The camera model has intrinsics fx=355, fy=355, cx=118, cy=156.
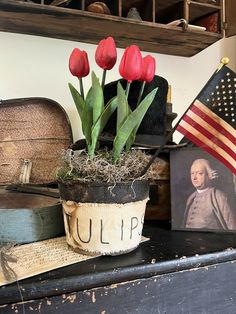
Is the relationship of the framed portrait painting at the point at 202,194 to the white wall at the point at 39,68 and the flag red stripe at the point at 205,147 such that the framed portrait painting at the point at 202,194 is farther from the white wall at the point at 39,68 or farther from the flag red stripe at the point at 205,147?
the white wall at the point at 39,68

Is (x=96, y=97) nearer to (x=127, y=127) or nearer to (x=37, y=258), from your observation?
(x=127, y=127)

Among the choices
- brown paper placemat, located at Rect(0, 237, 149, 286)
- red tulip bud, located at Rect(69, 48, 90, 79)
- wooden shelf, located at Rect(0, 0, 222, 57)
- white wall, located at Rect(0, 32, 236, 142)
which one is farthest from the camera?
white wall, located at Rect(0, 32, 236, 142)

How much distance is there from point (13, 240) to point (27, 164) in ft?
1.22

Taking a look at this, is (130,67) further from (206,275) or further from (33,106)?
(33,106)

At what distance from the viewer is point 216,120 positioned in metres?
0.66

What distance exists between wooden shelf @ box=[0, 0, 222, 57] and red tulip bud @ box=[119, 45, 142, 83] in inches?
15.5

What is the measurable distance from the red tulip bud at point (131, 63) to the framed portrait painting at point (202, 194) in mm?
229

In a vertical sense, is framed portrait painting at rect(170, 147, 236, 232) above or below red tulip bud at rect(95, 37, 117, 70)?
below

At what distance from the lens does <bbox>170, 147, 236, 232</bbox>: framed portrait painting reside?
712 mm

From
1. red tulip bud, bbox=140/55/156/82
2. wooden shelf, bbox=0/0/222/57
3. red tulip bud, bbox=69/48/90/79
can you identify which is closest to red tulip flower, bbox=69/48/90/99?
red tulip bud, bbox=69/48/90/79

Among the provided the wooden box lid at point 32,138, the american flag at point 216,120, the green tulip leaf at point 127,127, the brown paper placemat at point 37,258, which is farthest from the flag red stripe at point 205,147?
the wooden box lid at point 32,138

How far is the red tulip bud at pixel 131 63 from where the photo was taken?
22.5 inches

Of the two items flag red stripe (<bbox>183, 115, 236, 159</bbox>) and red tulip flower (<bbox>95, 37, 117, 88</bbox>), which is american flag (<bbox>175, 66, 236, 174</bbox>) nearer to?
flag red stripe (<bbox>183, 115, 236, 159</bbox>)

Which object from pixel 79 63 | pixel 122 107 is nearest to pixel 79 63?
pixel 79 63
